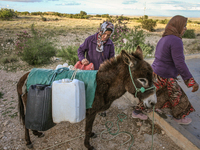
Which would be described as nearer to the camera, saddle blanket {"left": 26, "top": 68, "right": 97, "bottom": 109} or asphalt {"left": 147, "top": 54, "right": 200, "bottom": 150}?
saddle blanket {"left": 26, "top": 68, "right": 97, "bottom": 109}

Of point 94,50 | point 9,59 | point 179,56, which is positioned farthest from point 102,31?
point 9,59

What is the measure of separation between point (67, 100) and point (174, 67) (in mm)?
2113

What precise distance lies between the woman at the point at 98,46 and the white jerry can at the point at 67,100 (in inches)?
47.1

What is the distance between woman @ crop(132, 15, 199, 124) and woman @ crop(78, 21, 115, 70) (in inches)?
42.0

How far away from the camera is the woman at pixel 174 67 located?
7.82ft

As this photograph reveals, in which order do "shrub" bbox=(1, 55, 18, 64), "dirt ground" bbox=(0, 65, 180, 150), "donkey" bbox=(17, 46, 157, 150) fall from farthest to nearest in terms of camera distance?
"shrub" bbox=(1, 55, 18, 64) → "dirt ground" bbox=(0, 65, 180, 150) → "donkey" bbox=(17, 46, 157, 150)

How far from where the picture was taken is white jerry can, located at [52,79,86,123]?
6.32ft

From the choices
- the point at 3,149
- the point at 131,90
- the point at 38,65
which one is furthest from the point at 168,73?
the point at 38,65

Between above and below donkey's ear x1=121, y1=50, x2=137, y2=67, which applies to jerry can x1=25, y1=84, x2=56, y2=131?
below

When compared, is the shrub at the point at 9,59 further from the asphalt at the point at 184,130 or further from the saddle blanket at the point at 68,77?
the asphalt at the point at 184,130

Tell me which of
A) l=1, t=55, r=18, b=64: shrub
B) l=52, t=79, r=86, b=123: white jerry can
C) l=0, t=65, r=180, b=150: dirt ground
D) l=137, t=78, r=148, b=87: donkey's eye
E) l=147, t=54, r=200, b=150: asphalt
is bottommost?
l=0, t=65, r=180, b=150: dirt ground

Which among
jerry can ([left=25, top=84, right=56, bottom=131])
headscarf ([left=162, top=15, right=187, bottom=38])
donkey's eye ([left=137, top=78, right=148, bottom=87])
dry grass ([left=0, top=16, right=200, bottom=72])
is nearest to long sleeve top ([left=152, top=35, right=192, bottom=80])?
headscarf ([left=162, top=15, right=187, bottom=38])

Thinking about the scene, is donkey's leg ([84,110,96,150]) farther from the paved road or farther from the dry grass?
the dry grass

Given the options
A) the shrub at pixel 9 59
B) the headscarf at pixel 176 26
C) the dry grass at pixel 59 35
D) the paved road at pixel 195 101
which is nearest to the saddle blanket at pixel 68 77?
the headscarf at pixel 176 26
